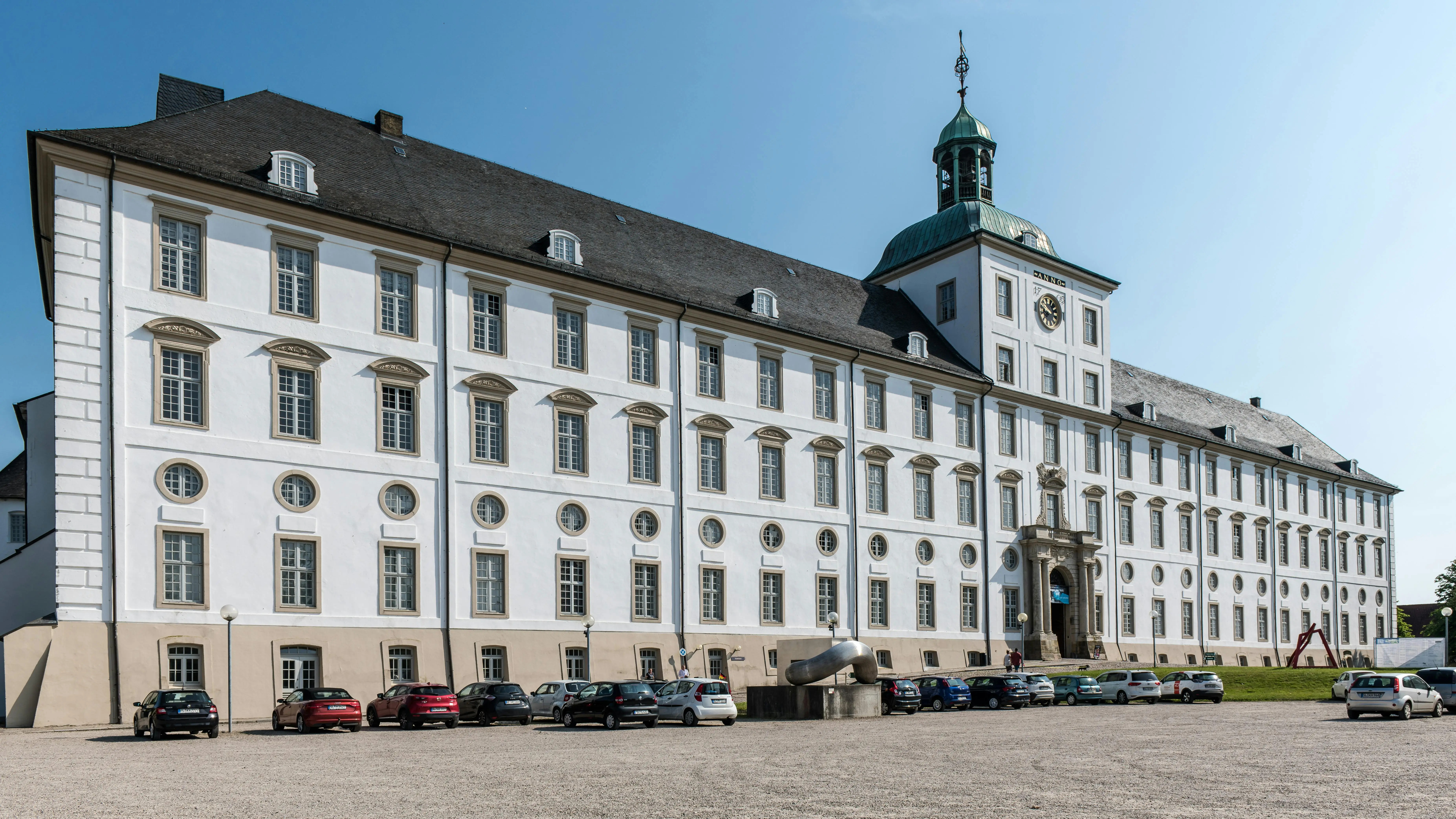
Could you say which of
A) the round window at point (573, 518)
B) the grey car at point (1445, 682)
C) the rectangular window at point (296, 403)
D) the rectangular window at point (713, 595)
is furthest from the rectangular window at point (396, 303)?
the grey car at point (1445, 682)

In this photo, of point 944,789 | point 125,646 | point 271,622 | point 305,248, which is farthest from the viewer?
point 305,248

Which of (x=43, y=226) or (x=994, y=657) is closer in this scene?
(x=43, y=226)

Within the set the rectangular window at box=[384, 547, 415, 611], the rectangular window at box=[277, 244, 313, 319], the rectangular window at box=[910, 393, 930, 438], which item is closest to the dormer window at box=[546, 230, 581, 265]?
the rectangular window at box=[277, 244, 313, 319]

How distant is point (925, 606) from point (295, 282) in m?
27.1

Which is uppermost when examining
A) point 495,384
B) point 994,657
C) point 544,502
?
point 495,384

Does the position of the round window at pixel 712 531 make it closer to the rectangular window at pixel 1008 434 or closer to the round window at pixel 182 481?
the round window at pixel 182 481

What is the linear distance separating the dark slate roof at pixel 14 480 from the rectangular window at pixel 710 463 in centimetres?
3877

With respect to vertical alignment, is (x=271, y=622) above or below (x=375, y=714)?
above

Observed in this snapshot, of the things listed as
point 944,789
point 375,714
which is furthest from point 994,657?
point 944,789

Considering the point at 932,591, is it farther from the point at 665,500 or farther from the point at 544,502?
the point at 544,502

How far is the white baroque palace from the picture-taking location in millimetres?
29422

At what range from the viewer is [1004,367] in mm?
53844

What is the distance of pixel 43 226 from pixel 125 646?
13.7 meters

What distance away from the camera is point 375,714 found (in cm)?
2906
